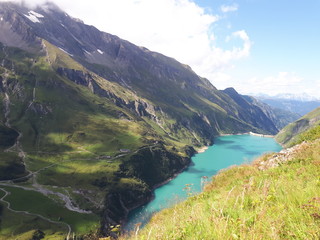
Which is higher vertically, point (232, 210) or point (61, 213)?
point (232, 210)

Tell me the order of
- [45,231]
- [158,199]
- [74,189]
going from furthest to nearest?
[158,199] → [74,189] → [45,231]

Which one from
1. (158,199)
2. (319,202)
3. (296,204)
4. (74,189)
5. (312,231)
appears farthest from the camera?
(158,199)

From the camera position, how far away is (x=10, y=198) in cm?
14000

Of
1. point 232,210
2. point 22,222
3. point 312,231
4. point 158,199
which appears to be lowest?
point 158,199

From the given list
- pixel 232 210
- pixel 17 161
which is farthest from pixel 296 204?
pixel 17 161

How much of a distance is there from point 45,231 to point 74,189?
47624 millimetres

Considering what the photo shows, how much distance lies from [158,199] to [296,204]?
182 m

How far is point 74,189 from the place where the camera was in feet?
531

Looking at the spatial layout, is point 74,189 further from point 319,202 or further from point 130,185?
point 319,202

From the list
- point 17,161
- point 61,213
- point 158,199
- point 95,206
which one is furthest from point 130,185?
point 17,161

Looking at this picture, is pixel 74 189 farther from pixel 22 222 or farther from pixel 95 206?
pixel 22 222

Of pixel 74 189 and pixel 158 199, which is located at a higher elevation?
pixel 74 189

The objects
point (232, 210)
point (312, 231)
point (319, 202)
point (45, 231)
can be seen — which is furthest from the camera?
point (45, 231)

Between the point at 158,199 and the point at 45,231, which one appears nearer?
the point at 45,231
